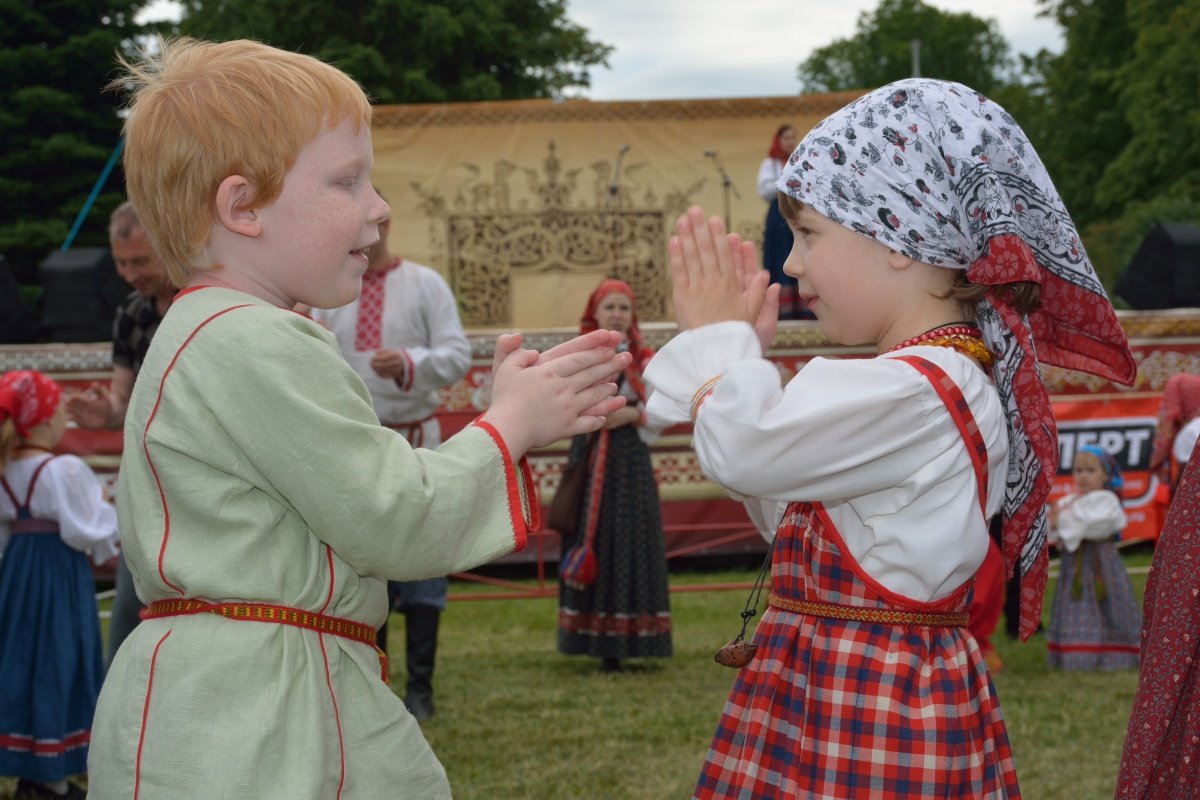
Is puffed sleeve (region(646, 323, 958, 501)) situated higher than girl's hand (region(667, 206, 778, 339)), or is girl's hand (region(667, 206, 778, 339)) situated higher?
girl's hand (region(667, 206, 778, 339))

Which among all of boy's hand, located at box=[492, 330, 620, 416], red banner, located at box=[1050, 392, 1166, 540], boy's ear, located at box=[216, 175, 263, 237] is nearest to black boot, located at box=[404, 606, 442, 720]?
boy's hand, located at box=[492, 330, 620, 416]

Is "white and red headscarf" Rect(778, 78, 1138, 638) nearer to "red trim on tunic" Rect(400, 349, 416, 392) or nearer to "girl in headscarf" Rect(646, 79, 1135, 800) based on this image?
"girl in headscarf" Rect(646, 79, 1135, 800)

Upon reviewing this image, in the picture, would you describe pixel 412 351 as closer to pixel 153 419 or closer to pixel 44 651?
pixel 44 651

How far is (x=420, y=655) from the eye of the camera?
550 cm

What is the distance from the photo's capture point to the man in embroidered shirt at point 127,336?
436cm

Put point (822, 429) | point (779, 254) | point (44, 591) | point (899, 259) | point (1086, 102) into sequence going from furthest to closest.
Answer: point (1086, 102) < point (779, 254) < point (44, 591) < point (899, 259) < point (822, 429)

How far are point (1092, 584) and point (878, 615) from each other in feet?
16.8

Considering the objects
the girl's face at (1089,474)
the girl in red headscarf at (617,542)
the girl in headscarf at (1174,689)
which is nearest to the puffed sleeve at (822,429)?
the girl in headscarf at (1174,689)

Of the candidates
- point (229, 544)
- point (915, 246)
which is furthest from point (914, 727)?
point (229, 544)

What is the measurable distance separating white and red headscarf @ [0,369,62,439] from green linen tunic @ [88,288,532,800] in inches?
129

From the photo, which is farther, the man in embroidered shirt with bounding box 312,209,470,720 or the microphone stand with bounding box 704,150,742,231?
the microphone stand with bounding box 704,150,742,231

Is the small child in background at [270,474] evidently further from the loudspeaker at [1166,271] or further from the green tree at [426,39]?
the green tree at [426,39]

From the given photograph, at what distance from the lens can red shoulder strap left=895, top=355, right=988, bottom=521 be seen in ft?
6.66

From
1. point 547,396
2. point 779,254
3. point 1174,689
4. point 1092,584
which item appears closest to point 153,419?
point 547,396
